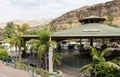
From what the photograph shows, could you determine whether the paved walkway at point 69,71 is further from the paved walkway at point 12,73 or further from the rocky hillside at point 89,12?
the rocky hillside at point 89,12

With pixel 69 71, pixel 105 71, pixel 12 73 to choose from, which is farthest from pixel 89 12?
pixel 105 71

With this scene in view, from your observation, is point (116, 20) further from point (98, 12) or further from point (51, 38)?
point (51, 38)

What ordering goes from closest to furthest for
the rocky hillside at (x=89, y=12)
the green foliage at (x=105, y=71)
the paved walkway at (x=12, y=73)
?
the green foliage at (x=105, y=71) → the paved walkway at (x=12, y=73) → the rocky hillside at (x=89, y=12)

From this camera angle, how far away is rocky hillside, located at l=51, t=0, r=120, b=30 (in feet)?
522

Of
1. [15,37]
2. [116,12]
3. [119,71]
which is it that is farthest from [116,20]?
[119,71]

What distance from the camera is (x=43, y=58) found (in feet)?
108

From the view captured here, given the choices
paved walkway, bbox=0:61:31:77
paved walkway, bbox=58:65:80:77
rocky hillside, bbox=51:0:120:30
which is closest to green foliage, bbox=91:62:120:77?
paved walkway, bbox=58:65:80:77

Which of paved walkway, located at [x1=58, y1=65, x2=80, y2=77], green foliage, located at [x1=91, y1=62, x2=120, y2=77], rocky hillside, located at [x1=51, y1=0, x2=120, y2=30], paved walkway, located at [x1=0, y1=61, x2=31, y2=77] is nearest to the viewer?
green foliage, located at [x1=91, y1=62, x2=120, y2=77]

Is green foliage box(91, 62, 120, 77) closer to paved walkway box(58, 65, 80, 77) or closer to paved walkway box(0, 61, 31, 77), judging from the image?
paved walkway box(58, 65, 80, 77)

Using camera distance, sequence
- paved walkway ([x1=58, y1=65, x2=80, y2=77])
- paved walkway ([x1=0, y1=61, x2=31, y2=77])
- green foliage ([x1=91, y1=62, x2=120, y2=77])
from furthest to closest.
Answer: paved walkway ([x1=58, y1=65, x2=80, y2=77])
paved walkway ([x1=0, y1=61, x2=31, y2=77])
green foliage ([x1=91, y1=62, x2=120, y2=77])

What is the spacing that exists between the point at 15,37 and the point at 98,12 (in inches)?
5056

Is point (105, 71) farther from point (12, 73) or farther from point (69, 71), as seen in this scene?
point (12, 73)

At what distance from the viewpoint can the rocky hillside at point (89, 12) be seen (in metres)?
159

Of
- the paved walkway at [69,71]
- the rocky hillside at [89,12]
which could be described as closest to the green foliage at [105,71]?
the paved walkway at [69,71]
